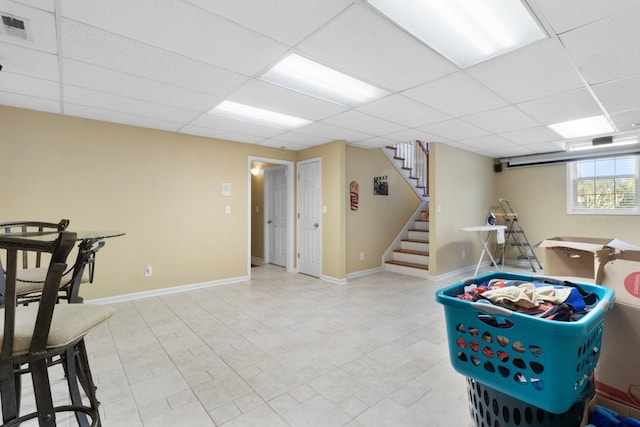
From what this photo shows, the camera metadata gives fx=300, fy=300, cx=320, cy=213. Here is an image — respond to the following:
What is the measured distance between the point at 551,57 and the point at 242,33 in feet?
7.60

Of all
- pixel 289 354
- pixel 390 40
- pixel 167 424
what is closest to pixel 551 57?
pixel 390 40

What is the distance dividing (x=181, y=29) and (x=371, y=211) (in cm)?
449

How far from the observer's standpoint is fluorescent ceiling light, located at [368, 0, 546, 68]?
1761 millimetres

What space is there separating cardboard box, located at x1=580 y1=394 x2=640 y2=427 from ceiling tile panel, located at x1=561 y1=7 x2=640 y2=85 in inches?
84.4

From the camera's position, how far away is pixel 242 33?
2.01m

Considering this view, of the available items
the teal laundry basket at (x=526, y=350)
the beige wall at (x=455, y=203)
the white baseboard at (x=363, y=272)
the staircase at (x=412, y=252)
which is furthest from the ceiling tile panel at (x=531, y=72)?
the white baseboard at (x=363, y=272)

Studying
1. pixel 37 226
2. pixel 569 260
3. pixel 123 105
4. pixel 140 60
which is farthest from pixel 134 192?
pixel 569 260

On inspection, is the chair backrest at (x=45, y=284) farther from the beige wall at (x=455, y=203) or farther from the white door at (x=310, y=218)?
the beige wall at (x=455, y=203)

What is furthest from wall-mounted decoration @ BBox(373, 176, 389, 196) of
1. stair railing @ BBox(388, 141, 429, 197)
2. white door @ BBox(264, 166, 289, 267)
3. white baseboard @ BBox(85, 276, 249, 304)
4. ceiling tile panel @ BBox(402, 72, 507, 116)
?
white baseboard @ BBox(85, 276, 249, 304)

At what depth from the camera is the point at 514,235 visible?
21.7 ft

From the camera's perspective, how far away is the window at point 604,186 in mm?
5340

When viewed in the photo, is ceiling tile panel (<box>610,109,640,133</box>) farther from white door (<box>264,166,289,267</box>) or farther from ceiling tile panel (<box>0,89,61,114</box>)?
ceiling tile panel (<box>0,89,61,114</box>)

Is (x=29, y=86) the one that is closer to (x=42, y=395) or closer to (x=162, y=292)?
(x=162, y=292)

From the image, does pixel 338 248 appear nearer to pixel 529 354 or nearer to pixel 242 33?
pixel 242 33
